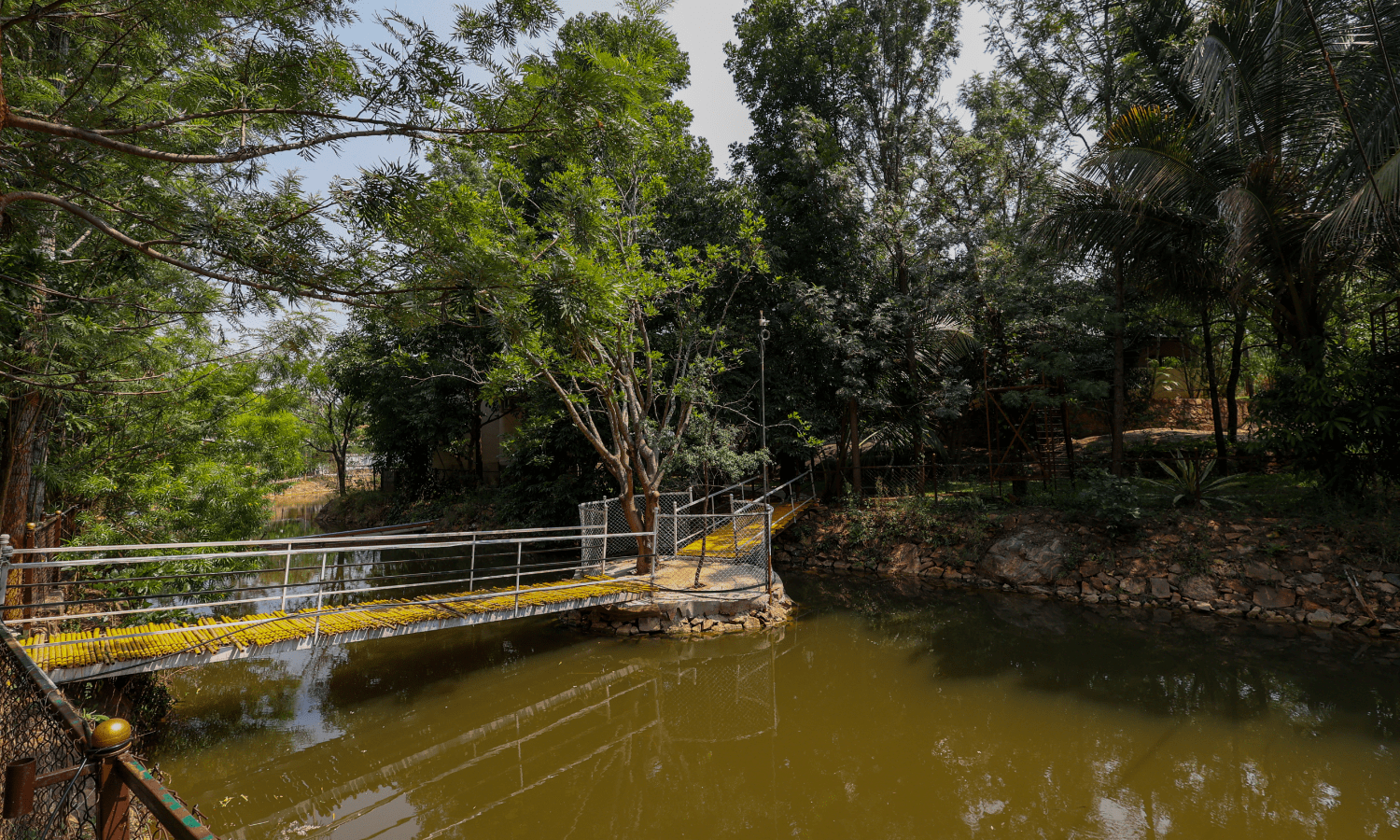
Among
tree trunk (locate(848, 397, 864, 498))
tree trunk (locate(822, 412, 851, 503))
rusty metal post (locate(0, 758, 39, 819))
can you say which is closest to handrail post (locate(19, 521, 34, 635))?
rusty metal post (locate(0, 758, 39, 819))

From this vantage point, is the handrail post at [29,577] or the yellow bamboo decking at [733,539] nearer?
the handrail post at [29,577]

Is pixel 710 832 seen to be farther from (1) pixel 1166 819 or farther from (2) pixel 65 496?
(2) pixel 65 496

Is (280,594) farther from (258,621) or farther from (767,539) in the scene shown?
(767,539)

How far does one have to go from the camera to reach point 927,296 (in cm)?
1497

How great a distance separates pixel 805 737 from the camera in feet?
21.7

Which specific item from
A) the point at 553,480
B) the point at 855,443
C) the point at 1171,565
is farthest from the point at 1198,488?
the point at 553,480

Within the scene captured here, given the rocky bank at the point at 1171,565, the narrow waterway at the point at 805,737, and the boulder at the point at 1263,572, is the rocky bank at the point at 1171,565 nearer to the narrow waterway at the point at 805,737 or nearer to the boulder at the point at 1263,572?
the boulder at the point at 1263,572

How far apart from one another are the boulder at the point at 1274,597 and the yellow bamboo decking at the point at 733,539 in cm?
801

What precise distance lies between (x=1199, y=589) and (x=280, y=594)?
47.6 ft

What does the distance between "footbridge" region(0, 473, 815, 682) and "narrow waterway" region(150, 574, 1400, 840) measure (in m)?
1.00

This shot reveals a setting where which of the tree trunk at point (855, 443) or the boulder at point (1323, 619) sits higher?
the tree trunk at point (855, 443)

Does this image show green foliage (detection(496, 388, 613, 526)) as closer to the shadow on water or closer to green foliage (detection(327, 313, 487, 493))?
green foliage (detection(327, 313, 487, 493))

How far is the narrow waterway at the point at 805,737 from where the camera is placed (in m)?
5.18

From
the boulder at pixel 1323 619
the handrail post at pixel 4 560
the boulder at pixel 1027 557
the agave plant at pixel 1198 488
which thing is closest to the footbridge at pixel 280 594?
the handrail post at pixel 4 560
